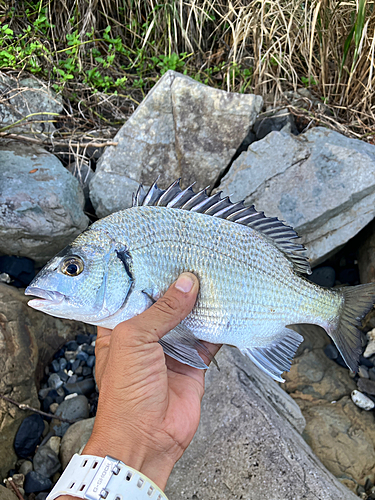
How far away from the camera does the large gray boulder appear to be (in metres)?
2.30

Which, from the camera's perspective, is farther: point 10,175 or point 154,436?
point 10,175

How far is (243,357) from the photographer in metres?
3.17

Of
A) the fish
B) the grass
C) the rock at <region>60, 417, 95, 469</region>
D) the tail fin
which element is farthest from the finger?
the grass

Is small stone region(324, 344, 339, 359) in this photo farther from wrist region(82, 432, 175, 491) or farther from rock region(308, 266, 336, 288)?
wrist region(82, 432, 175, 491)

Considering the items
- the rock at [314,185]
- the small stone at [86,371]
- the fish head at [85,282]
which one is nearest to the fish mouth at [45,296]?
the fish head at [85,282]

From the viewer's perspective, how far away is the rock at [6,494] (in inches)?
95.0

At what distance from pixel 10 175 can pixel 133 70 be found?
8.75 ft

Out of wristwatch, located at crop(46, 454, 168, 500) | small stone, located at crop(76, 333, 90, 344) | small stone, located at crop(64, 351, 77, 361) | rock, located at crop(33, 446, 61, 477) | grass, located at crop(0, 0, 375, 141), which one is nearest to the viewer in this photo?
wristwatch, located at crop(46, 454, 168, 500)

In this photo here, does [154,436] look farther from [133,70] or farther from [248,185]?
[133,70]

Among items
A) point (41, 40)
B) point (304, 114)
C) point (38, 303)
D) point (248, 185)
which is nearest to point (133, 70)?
point (41, 40)

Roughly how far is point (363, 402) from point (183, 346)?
87.2 inches

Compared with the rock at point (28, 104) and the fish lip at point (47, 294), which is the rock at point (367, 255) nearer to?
the fish lip at point (47, 294)

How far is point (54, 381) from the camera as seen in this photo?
338cm

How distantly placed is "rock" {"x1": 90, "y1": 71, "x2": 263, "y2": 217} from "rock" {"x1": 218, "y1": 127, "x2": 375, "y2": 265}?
31 cm
